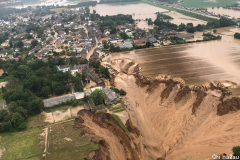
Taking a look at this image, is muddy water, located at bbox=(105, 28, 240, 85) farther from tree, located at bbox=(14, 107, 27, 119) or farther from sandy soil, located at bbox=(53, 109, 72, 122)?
tree, located at bbox=(14, 107, 27, 119)

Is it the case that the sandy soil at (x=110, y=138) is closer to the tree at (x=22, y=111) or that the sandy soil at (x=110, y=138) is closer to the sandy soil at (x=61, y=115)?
the sandy soil at (x=61, y=115)

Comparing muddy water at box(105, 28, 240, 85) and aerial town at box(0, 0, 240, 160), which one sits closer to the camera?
aerial town at box(0, 0, 240, 160)

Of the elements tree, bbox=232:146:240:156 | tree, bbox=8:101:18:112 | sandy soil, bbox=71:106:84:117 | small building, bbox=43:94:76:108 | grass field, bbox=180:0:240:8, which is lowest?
sandy soil, bbox=71:106:84:117

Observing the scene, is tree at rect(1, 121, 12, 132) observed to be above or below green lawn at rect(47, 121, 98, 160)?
above

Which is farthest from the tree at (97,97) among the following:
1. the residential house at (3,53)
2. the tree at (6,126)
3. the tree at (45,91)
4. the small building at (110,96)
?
the residential house at (3,53)

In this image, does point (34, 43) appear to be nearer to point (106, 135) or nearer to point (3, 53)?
point (3, 53)

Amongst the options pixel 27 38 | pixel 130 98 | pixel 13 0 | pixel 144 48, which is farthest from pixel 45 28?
pixel 13 0

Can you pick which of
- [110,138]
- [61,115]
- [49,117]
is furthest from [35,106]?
[110,138]

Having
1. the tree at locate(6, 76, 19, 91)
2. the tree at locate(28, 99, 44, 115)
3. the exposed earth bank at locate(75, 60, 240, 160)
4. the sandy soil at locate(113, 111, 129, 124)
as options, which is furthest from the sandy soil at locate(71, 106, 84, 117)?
the tree at locate(6, 76, 19, 91)
